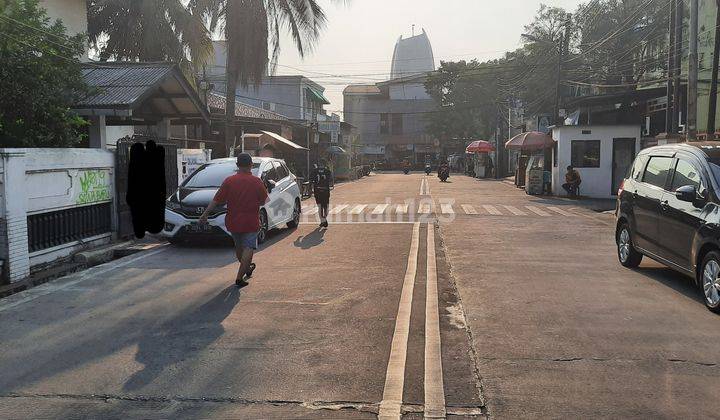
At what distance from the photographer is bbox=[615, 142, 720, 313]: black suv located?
296 inches

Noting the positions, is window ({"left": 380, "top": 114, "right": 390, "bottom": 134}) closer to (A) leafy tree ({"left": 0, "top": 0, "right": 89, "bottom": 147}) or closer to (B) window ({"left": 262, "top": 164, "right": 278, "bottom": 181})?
(B) window ({"left": 262, "top": 164, "right": 278, "bottom": 181})

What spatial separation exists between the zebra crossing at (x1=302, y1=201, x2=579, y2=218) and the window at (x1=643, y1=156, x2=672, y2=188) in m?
9.55

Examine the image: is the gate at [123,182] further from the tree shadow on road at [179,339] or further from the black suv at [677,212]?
the black suv at [677,212]

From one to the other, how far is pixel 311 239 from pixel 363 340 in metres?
7.85

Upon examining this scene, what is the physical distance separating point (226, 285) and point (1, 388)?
4.02 m

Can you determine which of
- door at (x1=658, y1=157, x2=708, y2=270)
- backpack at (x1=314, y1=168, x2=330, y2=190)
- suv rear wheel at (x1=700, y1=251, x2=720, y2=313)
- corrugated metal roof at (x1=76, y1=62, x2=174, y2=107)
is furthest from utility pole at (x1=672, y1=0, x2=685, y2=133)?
corrugated metal roof at (x1=76, y1=62, x2=174, y2=107)

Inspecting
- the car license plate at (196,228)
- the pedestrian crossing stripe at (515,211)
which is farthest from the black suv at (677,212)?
the pedestrian crossing stripe at (515,211)

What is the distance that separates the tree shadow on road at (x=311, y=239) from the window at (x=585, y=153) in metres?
16.5

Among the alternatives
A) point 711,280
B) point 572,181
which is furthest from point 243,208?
point 572,181

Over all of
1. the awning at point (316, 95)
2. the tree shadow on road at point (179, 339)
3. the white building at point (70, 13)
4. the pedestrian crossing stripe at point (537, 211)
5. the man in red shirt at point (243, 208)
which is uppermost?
the awning at point (316, 95)

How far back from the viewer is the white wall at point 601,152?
27125mm

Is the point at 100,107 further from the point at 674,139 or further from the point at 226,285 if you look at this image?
the point at 674,139

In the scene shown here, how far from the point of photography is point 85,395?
188 inches

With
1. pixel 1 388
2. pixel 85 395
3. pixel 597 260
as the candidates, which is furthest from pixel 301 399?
pixel 597 260
